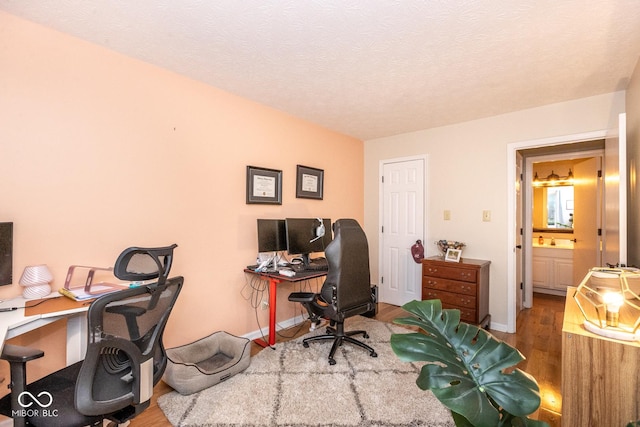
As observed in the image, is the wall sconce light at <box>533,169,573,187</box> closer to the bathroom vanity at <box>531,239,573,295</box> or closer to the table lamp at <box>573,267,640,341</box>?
the bathroom vanity at <box>531,239,573,295</box>

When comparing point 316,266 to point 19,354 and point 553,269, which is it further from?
point 553,269

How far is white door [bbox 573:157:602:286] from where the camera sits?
159 inches

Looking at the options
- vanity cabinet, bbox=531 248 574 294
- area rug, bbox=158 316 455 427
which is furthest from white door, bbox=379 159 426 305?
vanity cabinet, bbox=531 248 574 294

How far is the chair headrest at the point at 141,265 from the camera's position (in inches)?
51.8

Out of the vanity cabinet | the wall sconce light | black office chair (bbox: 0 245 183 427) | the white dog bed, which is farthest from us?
the wall sconce light

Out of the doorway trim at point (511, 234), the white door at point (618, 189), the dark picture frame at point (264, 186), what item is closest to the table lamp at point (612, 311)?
the white door at point (618, 189)

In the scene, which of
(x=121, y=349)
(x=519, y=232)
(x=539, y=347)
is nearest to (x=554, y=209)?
(x=519, y=232)

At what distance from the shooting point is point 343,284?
2.44m

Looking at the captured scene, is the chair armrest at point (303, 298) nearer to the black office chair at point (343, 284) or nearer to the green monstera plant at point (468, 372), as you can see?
the black office chair at point (343, 284)

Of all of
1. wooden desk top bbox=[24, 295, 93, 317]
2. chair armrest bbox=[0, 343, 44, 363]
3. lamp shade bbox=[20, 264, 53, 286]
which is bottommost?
chair armrest bbox=[0, 343, 44, 363]

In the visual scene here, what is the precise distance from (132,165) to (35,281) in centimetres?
94

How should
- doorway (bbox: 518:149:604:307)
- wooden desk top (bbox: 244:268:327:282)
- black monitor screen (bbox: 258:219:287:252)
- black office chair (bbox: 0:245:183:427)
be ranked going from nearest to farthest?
black office chair (bbox: 0:245:183:427) < wooden desk top (bbox: 244:268:327:282) < black monitor screen (bbox: 258:219:287:252) < doorway (bbox: 518:149:604:307)

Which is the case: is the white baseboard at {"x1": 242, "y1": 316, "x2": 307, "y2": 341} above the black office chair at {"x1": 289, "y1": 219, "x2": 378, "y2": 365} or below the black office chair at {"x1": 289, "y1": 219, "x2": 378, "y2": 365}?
below

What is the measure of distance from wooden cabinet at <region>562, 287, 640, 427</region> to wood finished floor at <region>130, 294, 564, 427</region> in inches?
21.0
